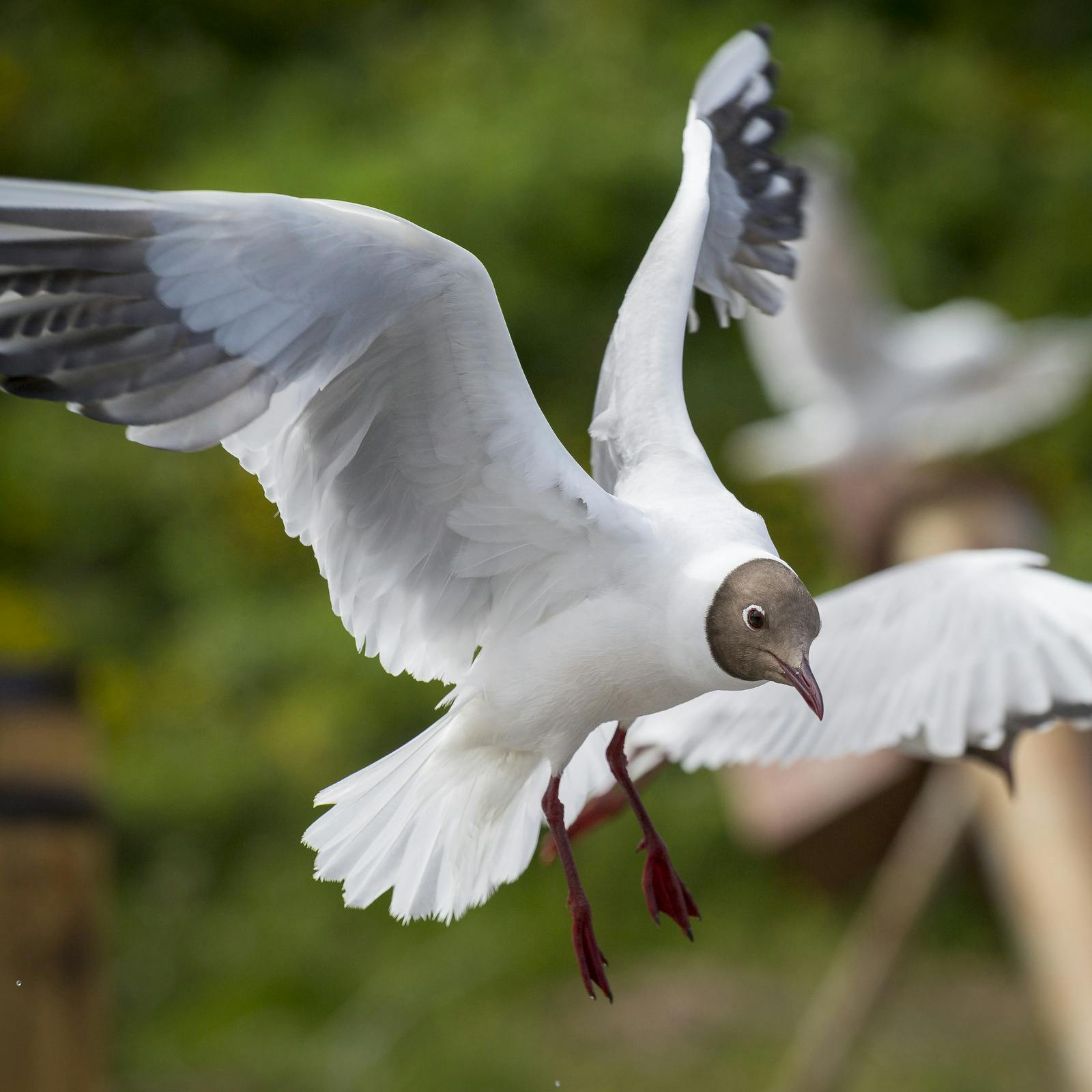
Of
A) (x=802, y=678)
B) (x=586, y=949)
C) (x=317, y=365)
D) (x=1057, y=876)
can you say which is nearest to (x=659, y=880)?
(x=586, y=949)

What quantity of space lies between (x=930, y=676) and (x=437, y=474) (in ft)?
2.16

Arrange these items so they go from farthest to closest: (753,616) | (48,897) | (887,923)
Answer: (887,923) < (48,897) < (753,616)

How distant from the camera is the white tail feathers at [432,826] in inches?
60.0

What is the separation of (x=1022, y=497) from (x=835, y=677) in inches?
46.8

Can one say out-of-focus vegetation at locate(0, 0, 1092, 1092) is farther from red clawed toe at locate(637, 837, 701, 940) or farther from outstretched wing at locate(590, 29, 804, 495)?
red clawed toe at locate(637, 837, 701, 940)

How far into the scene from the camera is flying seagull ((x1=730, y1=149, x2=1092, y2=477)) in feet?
12.6

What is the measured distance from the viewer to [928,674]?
177cm

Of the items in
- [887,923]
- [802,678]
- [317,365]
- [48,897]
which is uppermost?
[317,365]

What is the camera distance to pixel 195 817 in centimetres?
473

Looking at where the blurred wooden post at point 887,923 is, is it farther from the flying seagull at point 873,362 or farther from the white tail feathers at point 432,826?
the white tail feathers at point 432,826

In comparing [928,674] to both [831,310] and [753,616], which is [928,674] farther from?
[831,310]

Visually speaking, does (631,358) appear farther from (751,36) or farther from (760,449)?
(760,449)

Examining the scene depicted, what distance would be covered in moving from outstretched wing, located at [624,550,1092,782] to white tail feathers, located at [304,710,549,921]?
31 cm

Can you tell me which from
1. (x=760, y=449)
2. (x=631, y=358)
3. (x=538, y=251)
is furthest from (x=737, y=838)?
(x=631, y=358)
